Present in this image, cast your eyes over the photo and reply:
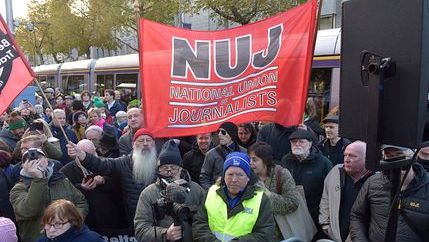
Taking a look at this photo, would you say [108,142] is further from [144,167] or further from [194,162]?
[194,162]

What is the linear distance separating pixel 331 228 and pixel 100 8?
24.7 m

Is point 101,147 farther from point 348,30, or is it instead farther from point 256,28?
point 348,30

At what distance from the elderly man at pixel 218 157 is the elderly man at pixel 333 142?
1.17 meters

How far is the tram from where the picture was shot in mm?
8523

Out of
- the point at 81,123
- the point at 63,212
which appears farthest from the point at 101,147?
the point at 81,123

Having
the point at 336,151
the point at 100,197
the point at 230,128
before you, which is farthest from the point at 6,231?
the point at 336,151

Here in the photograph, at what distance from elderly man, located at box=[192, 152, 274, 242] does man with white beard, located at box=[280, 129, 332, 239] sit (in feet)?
3.48

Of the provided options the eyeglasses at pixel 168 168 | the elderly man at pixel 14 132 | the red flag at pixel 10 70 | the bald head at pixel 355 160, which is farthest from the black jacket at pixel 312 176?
the elderly man at pixel 14 132

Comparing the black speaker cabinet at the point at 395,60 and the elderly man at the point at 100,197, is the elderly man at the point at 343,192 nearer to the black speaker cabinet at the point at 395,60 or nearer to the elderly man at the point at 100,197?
→ the black speaker cabinet at the point at 395,60

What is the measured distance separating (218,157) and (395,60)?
2.52m

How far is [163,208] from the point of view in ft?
9.55

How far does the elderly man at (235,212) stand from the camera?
3.13 meters

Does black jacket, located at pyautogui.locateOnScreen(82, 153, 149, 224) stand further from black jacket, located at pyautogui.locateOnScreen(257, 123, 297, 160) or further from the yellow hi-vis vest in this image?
black jacket, located at pyautogui.locateOnScreen(257, 123, 297, 160)

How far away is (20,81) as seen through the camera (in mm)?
4465
